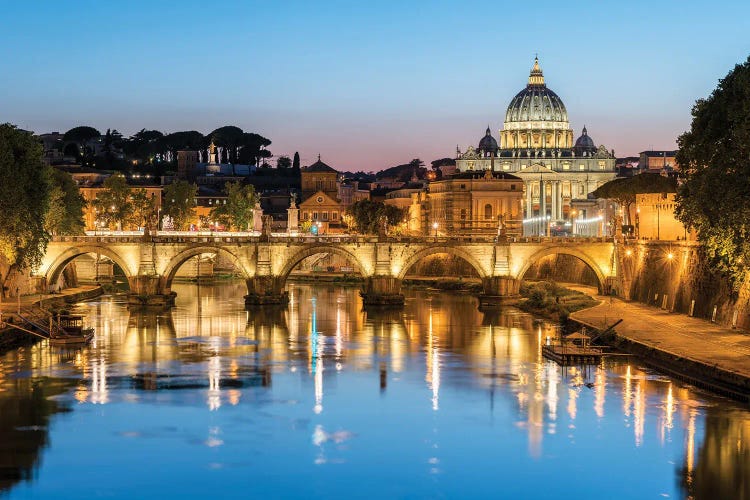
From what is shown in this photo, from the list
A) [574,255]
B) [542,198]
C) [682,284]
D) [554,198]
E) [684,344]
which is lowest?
[684,344]

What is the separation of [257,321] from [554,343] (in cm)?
1726

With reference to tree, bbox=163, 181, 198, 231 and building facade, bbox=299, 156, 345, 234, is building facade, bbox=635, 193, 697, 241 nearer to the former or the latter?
tree, bbox=163, 181, 198, 231

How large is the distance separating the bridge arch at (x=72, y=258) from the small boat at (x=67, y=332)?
16672mm

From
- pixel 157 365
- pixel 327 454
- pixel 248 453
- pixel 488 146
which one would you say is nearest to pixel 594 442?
pixel 327 454

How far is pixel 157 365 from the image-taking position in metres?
46.8

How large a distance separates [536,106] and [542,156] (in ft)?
35.7

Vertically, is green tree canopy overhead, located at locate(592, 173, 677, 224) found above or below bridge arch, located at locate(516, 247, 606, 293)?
above

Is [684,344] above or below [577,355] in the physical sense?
above

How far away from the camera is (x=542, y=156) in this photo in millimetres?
177875

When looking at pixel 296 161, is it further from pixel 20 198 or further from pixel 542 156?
pixel 20 198

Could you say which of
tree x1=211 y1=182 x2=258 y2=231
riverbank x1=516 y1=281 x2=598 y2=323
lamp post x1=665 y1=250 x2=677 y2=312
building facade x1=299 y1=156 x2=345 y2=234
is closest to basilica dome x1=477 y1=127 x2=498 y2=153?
building facade x1=299 y1=156 x2=345 y2=234

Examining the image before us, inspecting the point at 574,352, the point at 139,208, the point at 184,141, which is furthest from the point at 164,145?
the point at 574,352

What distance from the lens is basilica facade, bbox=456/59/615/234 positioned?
168625mm

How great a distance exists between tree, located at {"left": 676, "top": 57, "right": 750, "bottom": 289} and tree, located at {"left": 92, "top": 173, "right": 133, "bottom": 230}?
2245 inches
